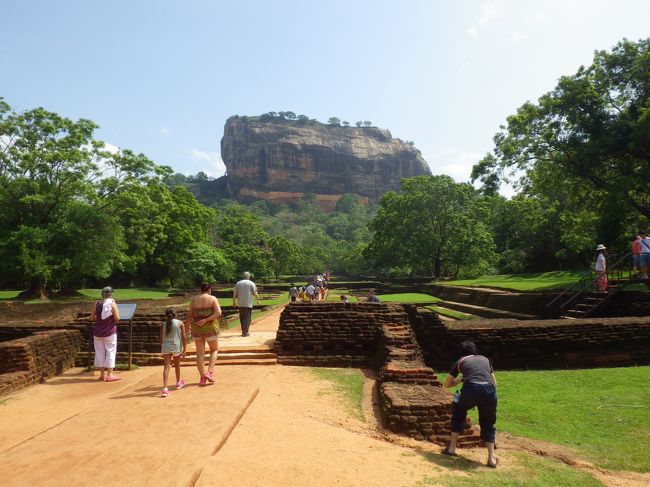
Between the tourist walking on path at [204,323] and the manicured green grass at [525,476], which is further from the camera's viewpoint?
the tourist walking on path at [204,323]

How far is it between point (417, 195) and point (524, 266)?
9.40m

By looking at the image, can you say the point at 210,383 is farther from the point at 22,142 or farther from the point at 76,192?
the point at 22,142

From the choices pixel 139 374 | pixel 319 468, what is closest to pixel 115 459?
pixel 319 468

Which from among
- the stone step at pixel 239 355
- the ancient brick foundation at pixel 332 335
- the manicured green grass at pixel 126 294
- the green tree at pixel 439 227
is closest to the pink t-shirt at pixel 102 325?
the stone step at pixel 239 355

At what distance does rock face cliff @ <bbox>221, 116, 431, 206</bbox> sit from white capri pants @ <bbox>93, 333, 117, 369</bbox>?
12115cm

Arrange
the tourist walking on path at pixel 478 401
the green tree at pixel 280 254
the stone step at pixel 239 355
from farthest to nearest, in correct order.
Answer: the green tree at pixel 280 254, the stone step at pixel 239 355, the tourist walking on path at pixel 478 401

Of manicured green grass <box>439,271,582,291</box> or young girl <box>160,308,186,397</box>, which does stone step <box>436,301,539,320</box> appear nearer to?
manicured green grass <box>439,271,582,291</box>

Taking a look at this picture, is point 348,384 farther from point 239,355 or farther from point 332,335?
point 239,355

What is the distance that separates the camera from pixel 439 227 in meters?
33.5

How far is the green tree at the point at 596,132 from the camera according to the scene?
14.3 metres

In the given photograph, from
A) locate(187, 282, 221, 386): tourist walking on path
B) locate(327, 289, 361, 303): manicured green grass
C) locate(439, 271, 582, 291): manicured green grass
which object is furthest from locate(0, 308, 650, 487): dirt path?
locate(327, 289, 361, 303): manicured green grass

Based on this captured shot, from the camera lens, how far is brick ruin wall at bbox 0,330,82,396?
6354 millimetres

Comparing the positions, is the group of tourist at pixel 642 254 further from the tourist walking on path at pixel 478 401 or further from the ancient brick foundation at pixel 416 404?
the tourist walking on path at pixel 478 401

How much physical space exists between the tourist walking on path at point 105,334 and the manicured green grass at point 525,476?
523 cm
